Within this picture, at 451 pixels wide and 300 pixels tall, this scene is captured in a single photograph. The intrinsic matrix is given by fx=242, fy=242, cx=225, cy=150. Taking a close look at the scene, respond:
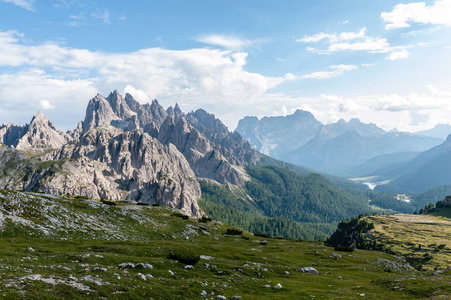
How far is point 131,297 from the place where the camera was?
2200 cm

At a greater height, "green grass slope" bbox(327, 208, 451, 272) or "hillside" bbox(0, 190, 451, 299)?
"hillside" bbox(0, 190, 451, 299)

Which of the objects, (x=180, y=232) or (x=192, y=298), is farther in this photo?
(x=180, y=232)

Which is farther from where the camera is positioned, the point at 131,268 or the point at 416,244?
the point at 416,244

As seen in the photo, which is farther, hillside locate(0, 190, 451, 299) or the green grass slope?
the green grass slope

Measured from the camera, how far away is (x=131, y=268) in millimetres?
→ 31500

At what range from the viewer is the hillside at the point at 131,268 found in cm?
2288

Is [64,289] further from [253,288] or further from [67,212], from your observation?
[67,212]

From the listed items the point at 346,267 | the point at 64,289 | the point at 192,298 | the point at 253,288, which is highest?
→ the point at 64,289

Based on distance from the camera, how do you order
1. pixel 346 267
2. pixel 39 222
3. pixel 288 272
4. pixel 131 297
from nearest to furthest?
pixel 131 297 → pixel 288 272 → pixel 39 222 → pixel 346 267

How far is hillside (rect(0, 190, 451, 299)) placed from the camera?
2288 cm

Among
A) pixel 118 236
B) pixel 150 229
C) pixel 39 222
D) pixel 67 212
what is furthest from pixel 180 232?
pixel 39 222

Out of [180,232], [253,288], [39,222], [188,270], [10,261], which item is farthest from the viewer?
[180,232]

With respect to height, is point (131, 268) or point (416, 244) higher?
point (131, 268)

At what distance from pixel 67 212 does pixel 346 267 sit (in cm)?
7171
